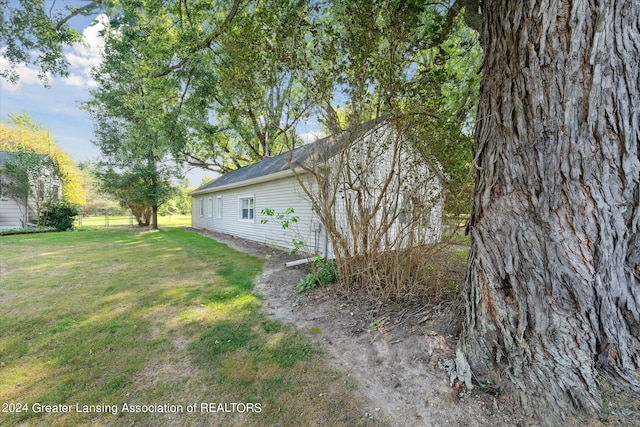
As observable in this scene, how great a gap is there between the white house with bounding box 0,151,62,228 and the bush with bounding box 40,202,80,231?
0.37 m

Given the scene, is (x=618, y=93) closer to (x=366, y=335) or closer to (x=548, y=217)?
(x=548, y=217)

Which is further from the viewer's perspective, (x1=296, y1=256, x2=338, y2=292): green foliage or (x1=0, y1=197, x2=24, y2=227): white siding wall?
(x1=0, y1=197, x2=24, y2=227): white siding wall

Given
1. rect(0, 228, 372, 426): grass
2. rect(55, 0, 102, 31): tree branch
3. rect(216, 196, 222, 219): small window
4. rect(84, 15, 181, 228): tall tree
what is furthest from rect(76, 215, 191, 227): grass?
rect(0, 228, 372, 426): grass

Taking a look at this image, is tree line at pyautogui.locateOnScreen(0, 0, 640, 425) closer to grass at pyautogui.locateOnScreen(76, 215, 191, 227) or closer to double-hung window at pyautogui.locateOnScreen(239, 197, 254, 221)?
double-hung window at pyautogui.locateOnScreen(239, 197, 254, 221)

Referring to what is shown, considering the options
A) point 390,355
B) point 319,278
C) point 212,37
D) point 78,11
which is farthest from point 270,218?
point 390,355

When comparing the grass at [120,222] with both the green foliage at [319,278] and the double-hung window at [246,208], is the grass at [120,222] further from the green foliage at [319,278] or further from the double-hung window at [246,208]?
the green foliage at [319,278]

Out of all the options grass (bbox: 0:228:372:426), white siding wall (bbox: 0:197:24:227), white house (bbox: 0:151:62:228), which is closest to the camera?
grass (bbox: 0:228:372:426)

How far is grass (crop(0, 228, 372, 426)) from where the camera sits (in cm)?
190

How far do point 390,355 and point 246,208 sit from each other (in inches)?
361

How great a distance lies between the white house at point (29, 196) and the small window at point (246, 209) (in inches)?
436

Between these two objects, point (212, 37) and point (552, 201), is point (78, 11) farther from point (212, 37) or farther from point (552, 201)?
point (552, 201)

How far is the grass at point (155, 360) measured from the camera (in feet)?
6.22

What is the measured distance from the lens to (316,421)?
1.82 m

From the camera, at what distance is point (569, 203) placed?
5.45 ft
